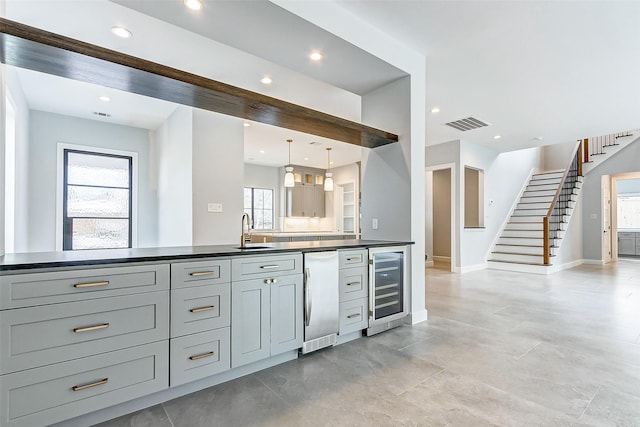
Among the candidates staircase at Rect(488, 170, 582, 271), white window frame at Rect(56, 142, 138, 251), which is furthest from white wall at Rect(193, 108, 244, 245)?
staircase at Rect(488, 170, 582, 271)

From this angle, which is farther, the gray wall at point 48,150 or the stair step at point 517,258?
the stair step at point 517,258

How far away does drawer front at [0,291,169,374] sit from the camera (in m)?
1.50

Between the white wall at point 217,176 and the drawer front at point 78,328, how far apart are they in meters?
2.90

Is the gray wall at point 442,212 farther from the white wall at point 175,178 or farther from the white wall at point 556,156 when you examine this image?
the white wall at point 175,178

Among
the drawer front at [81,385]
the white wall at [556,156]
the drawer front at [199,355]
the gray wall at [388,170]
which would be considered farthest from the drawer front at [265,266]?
the white wall at [556,156]

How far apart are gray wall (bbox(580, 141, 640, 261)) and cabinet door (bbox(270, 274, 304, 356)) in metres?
9.38

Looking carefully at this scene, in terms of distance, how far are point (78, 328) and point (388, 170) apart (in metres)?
3.12

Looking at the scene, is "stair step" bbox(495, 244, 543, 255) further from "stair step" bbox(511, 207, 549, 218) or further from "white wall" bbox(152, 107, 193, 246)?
"white wall" bbox(152, 107, 193, 246)

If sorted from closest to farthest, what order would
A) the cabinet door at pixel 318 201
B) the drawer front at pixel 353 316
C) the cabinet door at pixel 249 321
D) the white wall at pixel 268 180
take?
the cabinet door at pixel 249 321 < the drawer front at pixel 353 316 < the white wall at pixel 268 180 < the cabinet door at pixel 318 201

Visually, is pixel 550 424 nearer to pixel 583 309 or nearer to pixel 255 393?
pixel 255 393

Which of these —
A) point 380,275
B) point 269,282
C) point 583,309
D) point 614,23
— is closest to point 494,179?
point 583,309

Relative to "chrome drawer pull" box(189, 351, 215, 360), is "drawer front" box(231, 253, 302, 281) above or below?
→ above

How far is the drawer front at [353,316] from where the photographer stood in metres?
2.88

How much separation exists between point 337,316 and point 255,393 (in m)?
0.97
